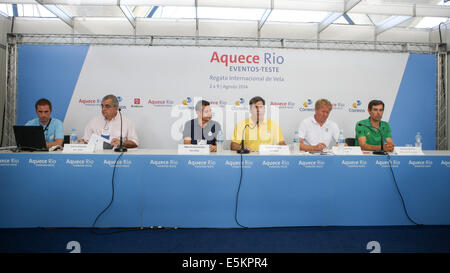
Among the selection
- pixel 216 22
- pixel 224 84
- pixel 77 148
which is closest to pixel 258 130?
pixel 224 84

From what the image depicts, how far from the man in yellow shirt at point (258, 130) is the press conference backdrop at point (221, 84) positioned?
3.53 ft

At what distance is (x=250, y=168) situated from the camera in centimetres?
227

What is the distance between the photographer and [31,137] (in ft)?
7.65

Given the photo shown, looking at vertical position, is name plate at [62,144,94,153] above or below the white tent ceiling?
below

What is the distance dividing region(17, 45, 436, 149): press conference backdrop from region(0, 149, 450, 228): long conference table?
77.9 inches

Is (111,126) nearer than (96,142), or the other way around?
(96,142)

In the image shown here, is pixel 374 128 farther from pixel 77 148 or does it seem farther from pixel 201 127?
pixel 77 148

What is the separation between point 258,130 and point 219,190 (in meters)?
1.13

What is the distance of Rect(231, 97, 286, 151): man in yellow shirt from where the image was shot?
3037 millimetres

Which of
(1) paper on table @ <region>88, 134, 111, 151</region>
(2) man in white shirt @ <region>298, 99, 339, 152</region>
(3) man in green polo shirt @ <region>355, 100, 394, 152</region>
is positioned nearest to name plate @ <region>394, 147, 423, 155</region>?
(3) man in green polo shirt @ <region>355, 100, 394, 152</region>

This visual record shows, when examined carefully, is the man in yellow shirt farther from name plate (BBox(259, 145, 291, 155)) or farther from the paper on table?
the paper on table

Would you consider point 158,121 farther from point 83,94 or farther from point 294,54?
point 294,54

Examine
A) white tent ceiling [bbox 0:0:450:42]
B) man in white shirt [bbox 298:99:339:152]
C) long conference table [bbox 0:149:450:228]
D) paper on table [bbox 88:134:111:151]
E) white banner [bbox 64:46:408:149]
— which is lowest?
long conference table [bbox 0:149:450:228]

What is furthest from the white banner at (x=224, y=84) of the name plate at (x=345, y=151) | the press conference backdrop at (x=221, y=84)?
the name plate at (x=345, y=151)
